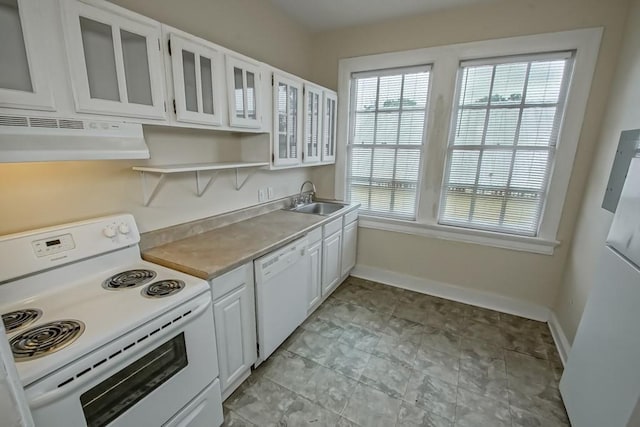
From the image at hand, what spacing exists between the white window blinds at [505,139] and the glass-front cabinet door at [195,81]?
86.8 inches

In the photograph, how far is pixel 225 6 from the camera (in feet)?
6.87

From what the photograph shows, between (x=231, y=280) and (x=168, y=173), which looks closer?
(x=231, y=280)

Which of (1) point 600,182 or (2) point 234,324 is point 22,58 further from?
(1) point 600,182

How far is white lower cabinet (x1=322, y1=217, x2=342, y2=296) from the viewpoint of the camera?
2629mm

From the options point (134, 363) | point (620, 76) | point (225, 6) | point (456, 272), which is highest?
point (225, 6)

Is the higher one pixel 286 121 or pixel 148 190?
pixel 286 121

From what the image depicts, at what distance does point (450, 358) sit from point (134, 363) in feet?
6.88

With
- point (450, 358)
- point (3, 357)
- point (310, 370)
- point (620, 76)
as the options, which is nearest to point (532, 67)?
point (620, 76)

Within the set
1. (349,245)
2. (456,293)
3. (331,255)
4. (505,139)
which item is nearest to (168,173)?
(331,255)

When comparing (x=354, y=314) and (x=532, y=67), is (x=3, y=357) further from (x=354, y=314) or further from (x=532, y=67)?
(x=532, y=67)

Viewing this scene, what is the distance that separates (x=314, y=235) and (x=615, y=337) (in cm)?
184

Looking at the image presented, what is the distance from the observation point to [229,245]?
72.9 inches

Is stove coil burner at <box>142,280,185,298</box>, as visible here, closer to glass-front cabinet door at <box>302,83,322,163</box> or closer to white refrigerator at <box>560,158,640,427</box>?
glass-front cabinet door at <box>302,83,322,163</box>

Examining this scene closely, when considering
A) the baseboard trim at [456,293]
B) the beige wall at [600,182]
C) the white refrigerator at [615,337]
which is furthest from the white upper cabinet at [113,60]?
the beige wall at [600,182]
